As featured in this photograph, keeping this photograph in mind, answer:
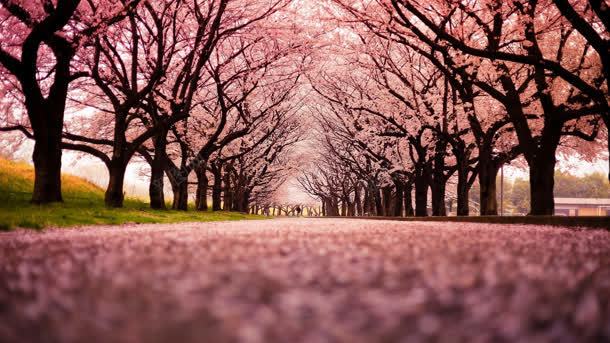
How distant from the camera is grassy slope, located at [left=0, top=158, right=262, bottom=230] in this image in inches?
428

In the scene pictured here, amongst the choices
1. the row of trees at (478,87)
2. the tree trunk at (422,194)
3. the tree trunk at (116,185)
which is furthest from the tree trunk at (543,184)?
the tree trunk at (116,185)

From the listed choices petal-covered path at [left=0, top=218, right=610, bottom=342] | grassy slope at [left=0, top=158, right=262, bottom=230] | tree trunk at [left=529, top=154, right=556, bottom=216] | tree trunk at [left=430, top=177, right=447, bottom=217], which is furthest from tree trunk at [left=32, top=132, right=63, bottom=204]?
tree trunk at [left=430, top=177, right=447, bottom=217]

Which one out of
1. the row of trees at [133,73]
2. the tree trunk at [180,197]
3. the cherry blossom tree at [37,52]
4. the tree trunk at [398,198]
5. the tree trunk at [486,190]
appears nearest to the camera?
the cherry blossom tree at [37,52]

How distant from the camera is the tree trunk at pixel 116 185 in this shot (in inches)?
773

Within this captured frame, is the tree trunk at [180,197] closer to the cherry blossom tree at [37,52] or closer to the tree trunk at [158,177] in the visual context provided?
the tree trunk at [158,177]

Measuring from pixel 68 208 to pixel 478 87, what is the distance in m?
19.1

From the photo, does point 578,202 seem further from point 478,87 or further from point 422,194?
point 478,87

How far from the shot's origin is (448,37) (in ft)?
41.1

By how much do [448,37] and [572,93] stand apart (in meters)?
9.19

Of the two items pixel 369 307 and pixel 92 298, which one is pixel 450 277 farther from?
pixel 92 298

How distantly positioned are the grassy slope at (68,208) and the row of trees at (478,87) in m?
9.16

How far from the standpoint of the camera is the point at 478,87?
24.3m

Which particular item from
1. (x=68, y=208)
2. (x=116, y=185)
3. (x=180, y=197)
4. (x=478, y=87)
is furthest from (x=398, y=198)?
(x=68, y=208)

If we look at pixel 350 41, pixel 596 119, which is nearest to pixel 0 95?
pixel 350 41
